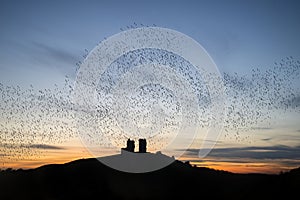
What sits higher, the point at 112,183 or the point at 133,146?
the point at 133,146

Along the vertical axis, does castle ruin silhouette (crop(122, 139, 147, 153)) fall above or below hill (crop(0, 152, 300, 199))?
above

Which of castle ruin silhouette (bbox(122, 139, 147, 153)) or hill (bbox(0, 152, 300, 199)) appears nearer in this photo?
hill (bbox(0, 152, 300, 199))

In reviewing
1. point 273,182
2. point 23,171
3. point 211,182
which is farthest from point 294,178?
point 23,171

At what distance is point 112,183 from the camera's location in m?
119

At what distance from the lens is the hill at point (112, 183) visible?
112m

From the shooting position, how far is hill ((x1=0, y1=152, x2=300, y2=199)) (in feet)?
368

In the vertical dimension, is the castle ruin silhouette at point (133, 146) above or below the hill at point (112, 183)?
above

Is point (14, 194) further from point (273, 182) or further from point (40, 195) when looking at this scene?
point (273, 182)

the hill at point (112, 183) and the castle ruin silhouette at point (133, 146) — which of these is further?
the castle ruin silhouette at point (133, 146)

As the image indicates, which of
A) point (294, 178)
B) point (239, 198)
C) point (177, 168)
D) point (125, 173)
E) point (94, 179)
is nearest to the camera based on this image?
point (294, 178)

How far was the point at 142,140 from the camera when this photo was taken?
13738 cm

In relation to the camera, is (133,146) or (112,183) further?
(133,146)

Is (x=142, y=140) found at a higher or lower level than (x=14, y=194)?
higher

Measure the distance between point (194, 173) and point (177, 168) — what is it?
6751 mm
